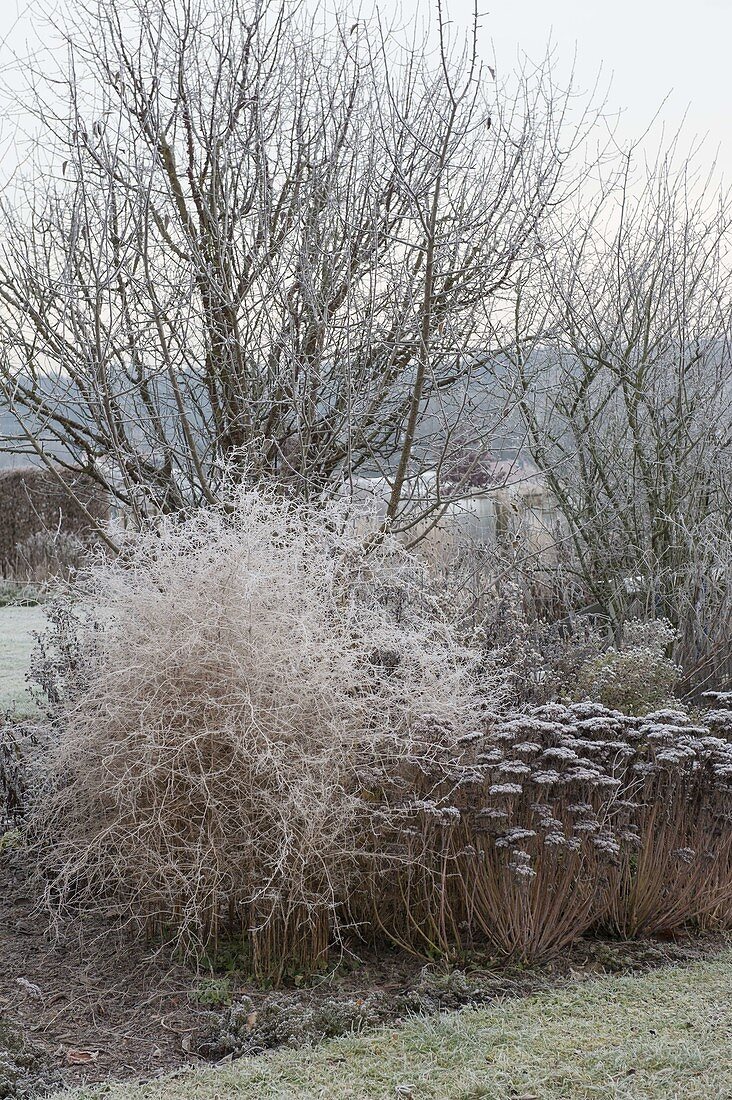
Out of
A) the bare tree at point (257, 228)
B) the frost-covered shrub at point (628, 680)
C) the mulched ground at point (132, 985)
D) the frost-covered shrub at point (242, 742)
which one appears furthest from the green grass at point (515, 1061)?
the bare tree at point (257, 228)

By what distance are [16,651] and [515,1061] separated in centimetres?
663

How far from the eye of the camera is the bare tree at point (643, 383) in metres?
6.87

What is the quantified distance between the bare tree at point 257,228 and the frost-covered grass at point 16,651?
4.64 feet

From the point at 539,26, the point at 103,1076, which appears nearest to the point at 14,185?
the point at 539,26

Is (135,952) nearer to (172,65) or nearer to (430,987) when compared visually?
(430,987)

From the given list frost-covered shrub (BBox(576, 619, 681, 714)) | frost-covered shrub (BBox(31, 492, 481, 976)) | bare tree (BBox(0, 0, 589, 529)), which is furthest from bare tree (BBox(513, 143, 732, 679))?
frost-covered shrub (BBox(31, 492, 481, 976))

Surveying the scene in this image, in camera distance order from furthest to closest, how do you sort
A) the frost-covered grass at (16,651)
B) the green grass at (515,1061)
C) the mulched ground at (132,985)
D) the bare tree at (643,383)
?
1. the bare tree at (643,383)
2. the frost-covered grass at (16,651)
3. the mulched ground at (132,985)
4. the green grass at (515,1061)

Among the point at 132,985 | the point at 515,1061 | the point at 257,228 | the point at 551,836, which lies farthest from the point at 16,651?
the point at 515,1061

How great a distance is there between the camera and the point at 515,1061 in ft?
8.63

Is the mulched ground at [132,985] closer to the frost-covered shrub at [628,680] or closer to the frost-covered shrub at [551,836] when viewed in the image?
the frost-covered shrub at [551,836]

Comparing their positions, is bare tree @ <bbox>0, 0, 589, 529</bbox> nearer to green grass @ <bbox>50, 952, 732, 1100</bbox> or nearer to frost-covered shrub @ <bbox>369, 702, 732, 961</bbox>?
frost-covered shrub @ <bbox>369, 702, 732, 961</bbox>

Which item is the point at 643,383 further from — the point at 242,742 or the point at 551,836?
the point at 242,742

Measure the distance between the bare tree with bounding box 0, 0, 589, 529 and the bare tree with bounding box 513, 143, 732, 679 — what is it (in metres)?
2.05

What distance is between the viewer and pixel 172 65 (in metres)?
4.62
